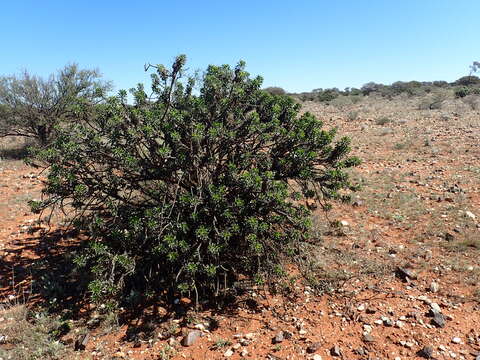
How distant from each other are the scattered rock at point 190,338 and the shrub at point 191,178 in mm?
462

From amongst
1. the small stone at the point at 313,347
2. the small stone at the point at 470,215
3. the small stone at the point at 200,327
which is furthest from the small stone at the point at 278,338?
the small stone at the point at 470,215

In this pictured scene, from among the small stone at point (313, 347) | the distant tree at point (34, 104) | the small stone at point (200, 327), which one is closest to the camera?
the small stone at point (313, 347)

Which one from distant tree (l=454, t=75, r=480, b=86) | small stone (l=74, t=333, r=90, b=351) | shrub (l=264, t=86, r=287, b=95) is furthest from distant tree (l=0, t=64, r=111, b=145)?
distant tree (l=454, t=75, r=480, b=86)

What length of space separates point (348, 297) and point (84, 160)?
401 centimetres

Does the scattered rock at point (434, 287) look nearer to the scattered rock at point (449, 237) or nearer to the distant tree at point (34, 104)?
the scattered rock at point (449, 237)

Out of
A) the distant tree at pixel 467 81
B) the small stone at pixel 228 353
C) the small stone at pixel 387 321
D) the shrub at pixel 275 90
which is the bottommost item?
the small stone at pixel 228 353

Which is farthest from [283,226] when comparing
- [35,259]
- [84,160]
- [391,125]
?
[391,125]

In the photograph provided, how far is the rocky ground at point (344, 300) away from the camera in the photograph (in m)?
3.66

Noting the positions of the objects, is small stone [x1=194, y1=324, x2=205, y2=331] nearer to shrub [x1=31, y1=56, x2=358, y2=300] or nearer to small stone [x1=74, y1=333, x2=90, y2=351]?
shrub [x1=31, y1=56, x2=358, y2=300]

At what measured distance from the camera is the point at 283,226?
4676 mm

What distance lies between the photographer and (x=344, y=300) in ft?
14.5

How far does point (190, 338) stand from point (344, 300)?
6.82 ft

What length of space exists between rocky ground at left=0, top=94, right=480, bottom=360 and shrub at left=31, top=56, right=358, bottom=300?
483 mm

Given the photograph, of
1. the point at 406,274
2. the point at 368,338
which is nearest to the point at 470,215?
the point at 406,274
